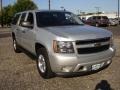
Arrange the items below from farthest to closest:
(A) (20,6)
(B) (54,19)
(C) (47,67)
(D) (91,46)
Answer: (A) (20,6), (B) (54,19), (C) (47,67), (D) (91,46)

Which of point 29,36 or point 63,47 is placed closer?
point 63,47

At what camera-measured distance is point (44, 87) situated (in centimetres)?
584

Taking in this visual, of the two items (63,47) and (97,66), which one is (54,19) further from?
(97,66)

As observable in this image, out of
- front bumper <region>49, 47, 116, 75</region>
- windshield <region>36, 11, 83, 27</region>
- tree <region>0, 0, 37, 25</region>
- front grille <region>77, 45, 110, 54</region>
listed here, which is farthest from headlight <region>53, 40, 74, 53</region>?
tree <region>0, 0, 37, 25</region>

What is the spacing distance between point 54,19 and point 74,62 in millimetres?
2187

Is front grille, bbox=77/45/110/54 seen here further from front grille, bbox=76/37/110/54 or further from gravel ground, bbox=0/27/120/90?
gravel ground, bbox=0/27/120/90

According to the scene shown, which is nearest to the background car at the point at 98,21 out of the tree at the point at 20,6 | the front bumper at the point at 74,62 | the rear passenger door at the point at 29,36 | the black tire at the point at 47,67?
the tree at the point at 20,6

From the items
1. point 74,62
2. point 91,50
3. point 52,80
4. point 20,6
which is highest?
point 20,6

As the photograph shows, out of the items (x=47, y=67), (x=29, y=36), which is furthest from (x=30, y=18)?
(x=47, y=67)

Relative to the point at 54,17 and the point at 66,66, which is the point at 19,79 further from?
the point at 54,17

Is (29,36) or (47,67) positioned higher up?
(29,36)

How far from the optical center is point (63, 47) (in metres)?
5.62

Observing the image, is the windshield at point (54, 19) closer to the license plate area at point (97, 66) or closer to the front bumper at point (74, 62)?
the front bumper at point (74, 62)

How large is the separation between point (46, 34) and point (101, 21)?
31.1 meters
